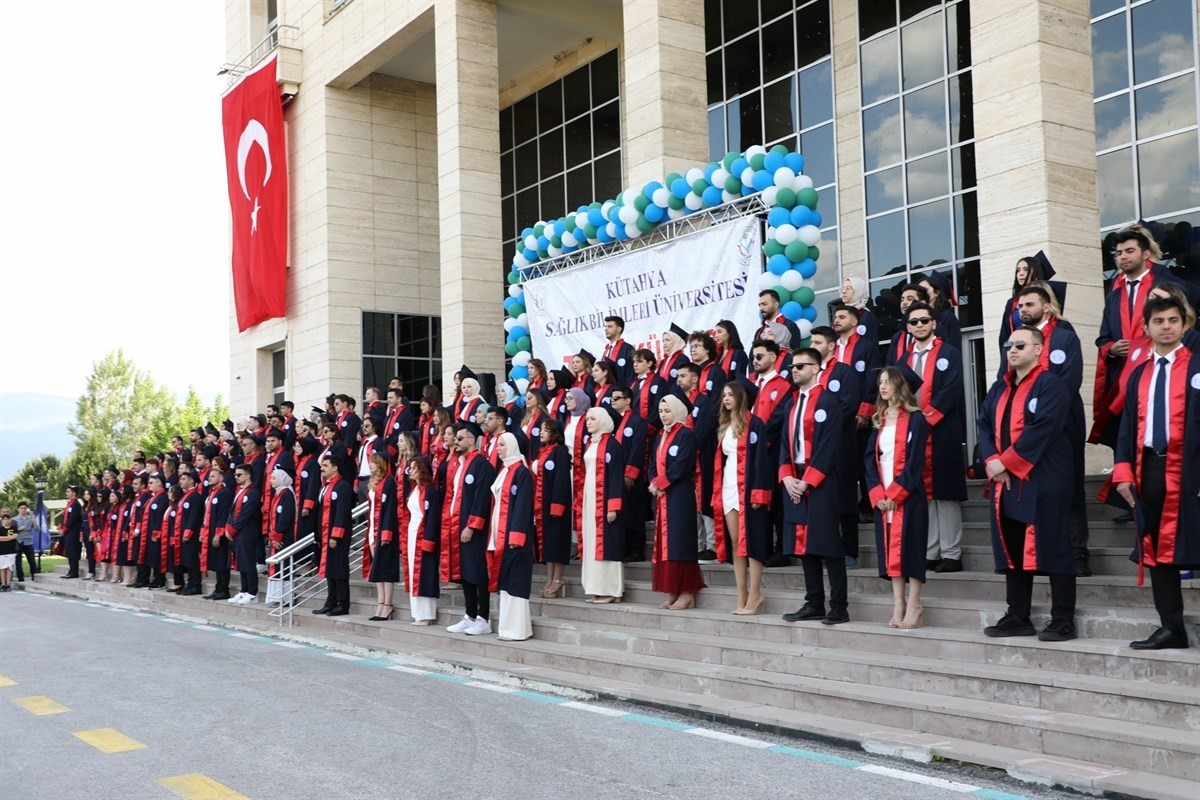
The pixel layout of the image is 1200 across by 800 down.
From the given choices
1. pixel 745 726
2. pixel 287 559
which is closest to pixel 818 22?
pixel 287 559

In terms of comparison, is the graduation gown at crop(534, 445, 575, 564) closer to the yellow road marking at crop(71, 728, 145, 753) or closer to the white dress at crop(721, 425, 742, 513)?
the white dress at crop(721, 425, 742, 513)

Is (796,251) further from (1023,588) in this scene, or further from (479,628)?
(1023,588)

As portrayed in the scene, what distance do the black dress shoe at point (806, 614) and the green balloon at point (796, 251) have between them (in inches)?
184

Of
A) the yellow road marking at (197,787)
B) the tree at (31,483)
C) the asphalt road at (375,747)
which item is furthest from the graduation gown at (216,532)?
the tree at (31,483)

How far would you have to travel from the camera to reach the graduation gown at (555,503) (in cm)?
1037

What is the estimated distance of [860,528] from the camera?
9.12m

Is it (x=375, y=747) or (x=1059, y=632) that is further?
(x=375, y=747)

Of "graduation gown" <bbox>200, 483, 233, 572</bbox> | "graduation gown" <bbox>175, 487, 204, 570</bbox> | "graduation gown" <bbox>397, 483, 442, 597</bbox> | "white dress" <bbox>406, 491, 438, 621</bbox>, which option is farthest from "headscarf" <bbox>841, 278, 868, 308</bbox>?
"graduation gown" <bbox>175, 487, 204, 570</bbox>

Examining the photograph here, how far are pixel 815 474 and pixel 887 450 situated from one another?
587 millimetres

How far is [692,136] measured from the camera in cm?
1455

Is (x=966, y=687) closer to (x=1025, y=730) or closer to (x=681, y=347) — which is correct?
(x=1025, y=730)

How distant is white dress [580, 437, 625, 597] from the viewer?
9719 mm

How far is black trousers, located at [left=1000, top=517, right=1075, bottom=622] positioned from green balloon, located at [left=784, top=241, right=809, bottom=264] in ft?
17.5

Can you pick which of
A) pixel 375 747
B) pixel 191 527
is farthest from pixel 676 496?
pixel 191 527
